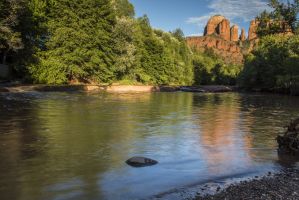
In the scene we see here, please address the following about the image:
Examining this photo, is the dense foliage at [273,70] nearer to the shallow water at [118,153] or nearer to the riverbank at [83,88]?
the riverbank at [83,88]

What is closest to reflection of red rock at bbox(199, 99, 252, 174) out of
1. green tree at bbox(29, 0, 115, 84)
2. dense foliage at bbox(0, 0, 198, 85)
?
dense foliage at bbox(0, 0, 198, 85)

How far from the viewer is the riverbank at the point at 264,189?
32.6 feet

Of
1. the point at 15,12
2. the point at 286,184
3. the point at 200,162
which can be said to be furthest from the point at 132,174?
the point at 15,12

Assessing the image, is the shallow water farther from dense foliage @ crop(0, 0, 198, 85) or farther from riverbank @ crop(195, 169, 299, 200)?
dense foliage @ crop(0, 0, 198, 85)

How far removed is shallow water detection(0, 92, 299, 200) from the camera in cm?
1130

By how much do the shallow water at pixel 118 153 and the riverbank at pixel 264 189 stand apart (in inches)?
53.5

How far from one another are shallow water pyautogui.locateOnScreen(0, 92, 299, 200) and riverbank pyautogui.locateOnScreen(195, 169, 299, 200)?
4.46 ft

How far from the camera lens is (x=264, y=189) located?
10664mm

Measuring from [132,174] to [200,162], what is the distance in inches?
124

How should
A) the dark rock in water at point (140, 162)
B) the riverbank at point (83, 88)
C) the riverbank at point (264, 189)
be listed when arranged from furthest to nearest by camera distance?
the riverbank at point (83, 88) → the dark rock in water at point (140, 162) → the riverbank at point (264, 189)

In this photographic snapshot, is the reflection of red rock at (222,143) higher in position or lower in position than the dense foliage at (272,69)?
lower

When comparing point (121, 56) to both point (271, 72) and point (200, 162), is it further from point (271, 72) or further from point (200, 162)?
point (200, 162)

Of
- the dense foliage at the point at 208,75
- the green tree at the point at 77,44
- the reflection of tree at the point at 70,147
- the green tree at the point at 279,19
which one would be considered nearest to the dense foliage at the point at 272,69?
the green tree at the point at 77,44

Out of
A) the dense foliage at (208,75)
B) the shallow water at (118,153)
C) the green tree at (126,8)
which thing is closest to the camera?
the shallow water at (118,153)
